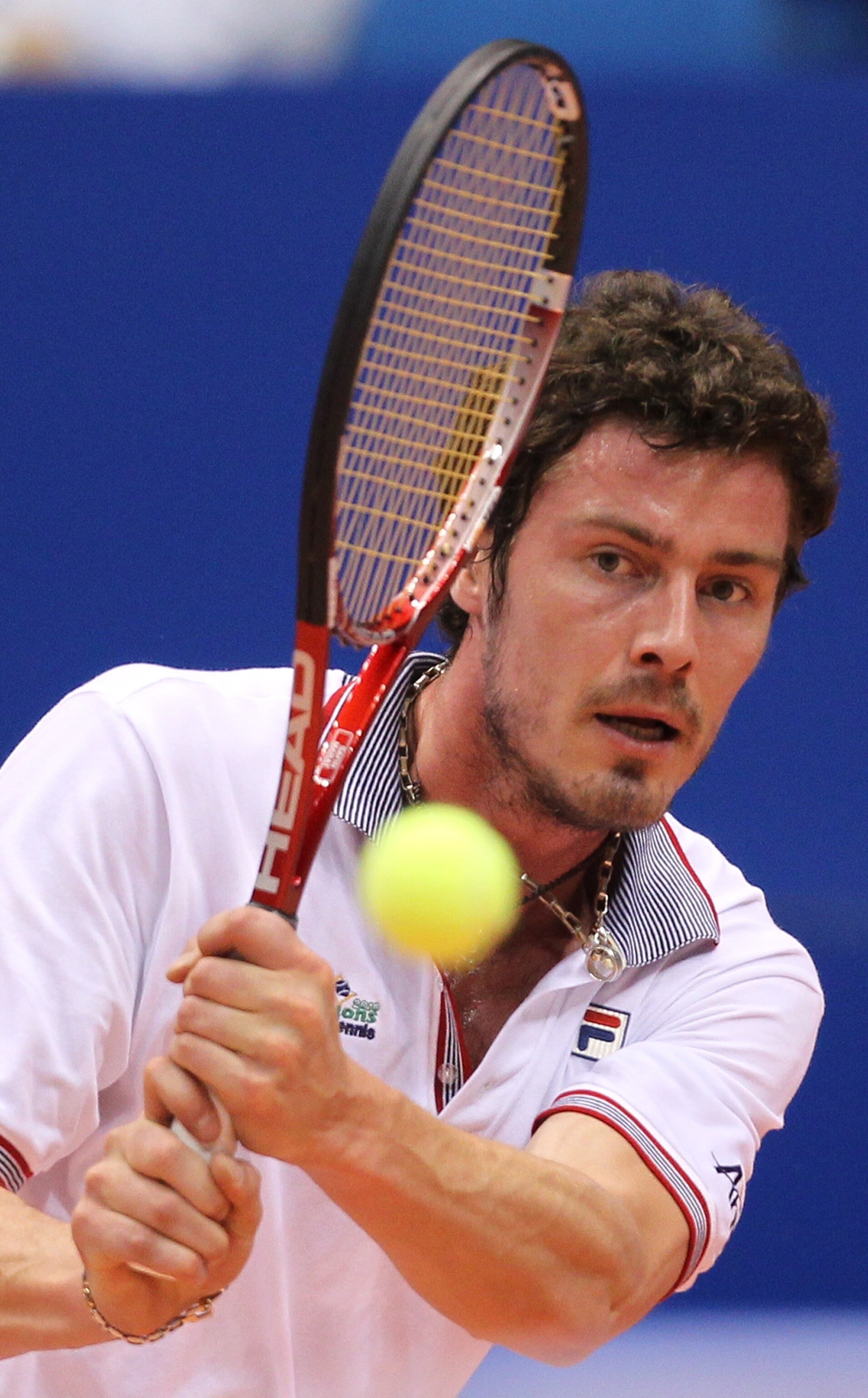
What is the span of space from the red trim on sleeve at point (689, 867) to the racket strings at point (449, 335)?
48 centimetres

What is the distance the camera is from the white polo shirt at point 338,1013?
4.33 feet

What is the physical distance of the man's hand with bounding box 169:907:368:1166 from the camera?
0.99 meters

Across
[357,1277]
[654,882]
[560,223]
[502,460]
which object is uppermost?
[560,223]

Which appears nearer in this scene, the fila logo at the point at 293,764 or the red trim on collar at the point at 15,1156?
the fila logo at the point at 293,764

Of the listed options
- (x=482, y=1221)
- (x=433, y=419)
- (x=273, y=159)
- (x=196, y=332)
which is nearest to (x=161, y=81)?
(x=273, y=159)

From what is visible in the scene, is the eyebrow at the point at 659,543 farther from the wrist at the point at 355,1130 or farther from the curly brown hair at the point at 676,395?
the wrist at the point at 355,1130

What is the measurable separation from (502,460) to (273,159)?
1.65m

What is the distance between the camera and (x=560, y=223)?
132cm

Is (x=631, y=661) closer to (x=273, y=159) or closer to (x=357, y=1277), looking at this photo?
(x=357, y=1277)

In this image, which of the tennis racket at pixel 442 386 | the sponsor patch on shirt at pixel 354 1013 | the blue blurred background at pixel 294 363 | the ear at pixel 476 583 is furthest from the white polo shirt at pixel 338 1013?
the blue blurred background at pixel 294 363

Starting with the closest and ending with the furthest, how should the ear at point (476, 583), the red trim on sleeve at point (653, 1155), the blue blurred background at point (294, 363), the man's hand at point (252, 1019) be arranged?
the man's hand at point (252, 1019)
the red trim on sleeve at point (653, 1155)
the ear at point (476, 583)
the blue blurred background at point (294, 363)

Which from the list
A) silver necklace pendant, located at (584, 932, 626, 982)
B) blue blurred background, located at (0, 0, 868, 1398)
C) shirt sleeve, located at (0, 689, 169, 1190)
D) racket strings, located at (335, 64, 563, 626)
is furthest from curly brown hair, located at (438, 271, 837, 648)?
blue blurred background, located at (0, 0, 868, 1398)

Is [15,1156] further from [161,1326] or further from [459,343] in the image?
[459,343]

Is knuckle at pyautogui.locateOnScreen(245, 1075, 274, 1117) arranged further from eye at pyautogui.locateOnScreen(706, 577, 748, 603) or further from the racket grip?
eye at pyautogui.locateOnScreen(706, 577, 748, 603)
